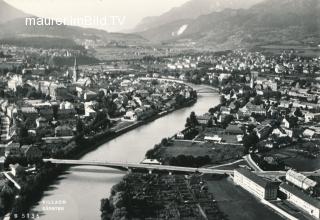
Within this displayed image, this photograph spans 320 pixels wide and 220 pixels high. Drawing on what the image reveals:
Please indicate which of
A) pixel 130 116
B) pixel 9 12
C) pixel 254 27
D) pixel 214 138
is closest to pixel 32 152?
pixel 214 138

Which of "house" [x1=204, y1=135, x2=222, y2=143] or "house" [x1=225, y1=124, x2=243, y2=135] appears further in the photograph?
"house" [x1=225, y1=124, x2=243, y2=135]

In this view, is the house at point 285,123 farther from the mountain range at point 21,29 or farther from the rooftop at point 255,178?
the mountain range at point 21,29

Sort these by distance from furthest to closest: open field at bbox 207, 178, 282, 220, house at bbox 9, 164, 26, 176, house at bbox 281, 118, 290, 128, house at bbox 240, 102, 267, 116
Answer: house at bbox 240, 102, 267, 116 < house at bbox 281, 118, 290, 128 < house at bbox 9, 164, 26, 176 < open field at bbox 207, 178, 282, 220

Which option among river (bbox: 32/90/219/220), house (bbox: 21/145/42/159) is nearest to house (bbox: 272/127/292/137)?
river (bbox: 32/90/219/220)

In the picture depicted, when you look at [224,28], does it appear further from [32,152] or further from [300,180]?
[300,180]

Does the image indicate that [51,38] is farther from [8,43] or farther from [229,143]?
Answer: [229,143]

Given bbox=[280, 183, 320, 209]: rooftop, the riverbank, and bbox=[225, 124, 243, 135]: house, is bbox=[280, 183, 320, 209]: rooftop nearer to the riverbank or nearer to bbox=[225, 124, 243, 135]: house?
the riverbank
